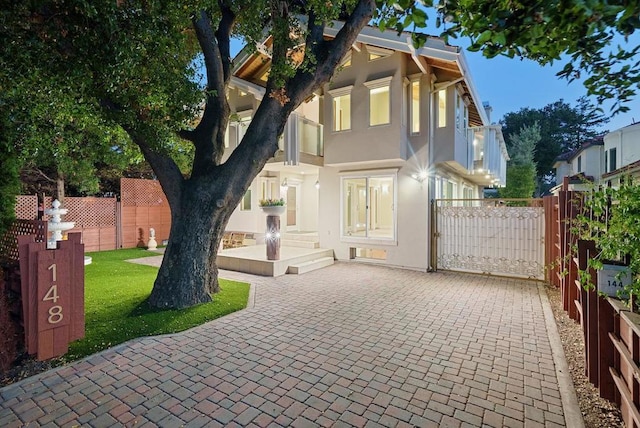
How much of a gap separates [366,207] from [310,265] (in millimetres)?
2851

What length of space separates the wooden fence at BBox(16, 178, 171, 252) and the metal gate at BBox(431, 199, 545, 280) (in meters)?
13.5

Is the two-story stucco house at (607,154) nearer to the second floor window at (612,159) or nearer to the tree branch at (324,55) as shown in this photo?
the second floor window at (612,159)

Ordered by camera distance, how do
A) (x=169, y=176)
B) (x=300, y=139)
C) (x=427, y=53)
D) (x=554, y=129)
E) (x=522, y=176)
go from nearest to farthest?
(x=169, y=176)
(x=427, y=53)
(x=300, y=139)
(x=522, y=176)
(x=554, y=129)

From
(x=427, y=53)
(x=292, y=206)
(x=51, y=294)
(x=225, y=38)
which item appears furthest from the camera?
(x=292, y=206)

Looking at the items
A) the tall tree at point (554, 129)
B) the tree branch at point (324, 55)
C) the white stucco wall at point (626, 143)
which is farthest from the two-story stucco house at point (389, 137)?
the tall tree at point (554, 129)

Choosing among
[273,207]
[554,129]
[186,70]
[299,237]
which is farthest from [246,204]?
[554,129]

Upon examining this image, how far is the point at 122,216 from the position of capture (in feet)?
48.7

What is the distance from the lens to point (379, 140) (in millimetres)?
10055

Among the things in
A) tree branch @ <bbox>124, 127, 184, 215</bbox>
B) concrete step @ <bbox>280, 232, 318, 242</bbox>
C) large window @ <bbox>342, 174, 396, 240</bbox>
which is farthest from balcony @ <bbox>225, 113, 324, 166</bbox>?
tree branch @ <bbox>124, 127, 184, 215</bbox>

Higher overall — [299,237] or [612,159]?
[612,159]

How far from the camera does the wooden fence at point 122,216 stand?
13.5 m

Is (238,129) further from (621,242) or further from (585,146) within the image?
(585,146)

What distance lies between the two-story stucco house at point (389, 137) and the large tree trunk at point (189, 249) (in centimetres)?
437

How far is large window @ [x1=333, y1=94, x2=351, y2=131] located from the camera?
11234 millimetres
